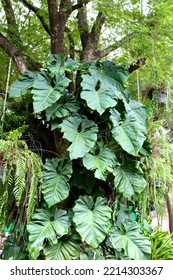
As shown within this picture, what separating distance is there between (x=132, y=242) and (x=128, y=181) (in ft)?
1.47

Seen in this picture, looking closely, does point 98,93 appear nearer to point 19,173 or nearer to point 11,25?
point 19,173

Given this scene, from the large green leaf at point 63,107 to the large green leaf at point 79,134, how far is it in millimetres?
73

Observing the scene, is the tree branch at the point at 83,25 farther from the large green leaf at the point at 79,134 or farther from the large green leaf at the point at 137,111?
the large green leaf at the point at 79,134

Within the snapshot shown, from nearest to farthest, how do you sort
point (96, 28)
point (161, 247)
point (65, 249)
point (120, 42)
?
point (65, 249)
point (161, 247)
point (120, 42)
point (96, 28)

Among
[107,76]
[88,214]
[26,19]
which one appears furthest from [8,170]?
[26,19]

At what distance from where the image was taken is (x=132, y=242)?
1.94 m

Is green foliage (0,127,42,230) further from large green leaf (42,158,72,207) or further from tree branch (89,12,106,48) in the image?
tree branch (89,12,106,48)

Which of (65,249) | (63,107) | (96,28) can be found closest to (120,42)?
(96,28)

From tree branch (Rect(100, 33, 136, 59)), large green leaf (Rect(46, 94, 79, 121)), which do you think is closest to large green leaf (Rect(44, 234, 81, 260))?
large green leaf (Rect(46, 94, 79, 121))

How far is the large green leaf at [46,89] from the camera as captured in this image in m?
1.92

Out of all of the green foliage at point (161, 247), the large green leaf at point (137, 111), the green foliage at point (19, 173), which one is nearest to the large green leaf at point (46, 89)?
the green foliage at point (19, 173)

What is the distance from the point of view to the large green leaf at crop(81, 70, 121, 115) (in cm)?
193

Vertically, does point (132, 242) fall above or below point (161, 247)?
above

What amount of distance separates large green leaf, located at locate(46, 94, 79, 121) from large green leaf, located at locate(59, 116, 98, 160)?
7cm
